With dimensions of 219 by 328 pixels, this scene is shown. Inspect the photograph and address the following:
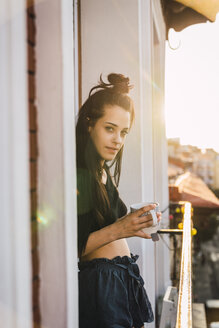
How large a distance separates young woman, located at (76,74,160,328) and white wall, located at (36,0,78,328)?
430mm

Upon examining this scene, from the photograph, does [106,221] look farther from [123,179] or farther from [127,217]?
[123,179]

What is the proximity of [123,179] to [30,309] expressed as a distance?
1101 mm

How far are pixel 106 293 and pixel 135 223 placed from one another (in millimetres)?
423

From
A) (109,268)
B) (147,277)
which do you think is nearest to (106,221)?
(109,268)

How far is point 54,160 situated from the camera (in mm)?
1299

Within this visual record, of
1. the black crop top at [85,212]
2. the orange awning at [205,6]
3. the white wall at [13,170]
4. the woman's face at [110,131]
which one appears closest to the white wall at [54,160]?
the white wall at [13,170]

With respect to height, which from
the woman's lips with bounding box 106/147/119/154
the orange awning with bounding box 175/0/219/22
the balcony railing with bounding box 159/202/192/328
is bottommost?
the balcony railing with bounding box 159/202/192/328

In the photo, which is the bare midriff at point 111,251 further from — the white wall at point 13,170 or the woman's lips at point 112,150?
the white wall at point 13,170

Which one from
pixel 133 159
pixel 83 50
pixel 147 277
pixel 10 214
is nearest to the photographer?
pixel 10 214

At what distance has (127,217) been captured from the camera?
Answer: 6.06 feet

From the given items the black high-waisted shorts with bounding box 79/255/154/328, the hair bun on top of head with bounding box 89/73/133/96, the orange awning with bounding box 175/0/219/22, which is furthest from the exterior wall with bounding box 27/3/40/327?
the orange awning with bounding box 175/0/219/22

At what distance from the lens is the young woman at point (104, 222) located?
71.4 inches

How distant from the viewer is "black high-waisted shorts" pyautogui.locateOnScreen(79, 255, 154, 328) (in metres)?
1.82

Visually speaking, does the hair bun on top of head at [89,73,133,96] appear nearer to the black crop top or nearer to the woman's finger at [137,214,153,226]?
the black crop top
